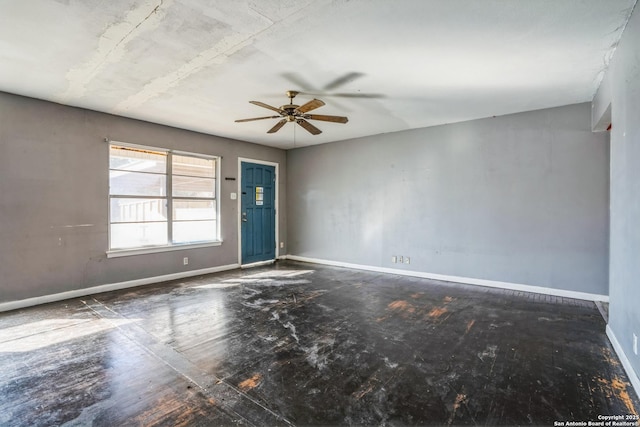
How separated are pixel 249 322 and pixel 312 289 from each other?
153 cm

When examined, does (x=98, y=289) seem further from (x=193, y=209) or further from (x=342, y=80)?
(x=342, y=80)

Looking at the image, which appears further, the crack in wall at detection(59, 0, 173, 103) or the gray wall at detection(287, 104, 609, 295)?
the gray wall at detection(287, 104, 609, 295)

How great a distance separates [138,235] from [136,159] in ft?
4.06

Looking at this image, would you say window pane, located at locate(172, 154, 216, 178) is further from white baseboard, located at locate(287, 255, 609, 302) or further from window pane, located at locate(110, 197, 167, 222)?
white baseboard, located at locate(287, 255, 609, 302)

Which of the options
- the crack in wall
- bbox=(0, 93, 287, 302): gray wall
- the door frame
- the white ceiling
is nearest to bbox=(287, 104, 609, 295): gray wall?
the white ceiling

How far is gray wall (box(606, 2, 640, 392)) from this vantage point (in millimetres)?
2174

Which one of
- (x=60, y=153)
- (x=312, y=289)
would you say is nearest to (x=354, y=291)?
(x=312, y=289)

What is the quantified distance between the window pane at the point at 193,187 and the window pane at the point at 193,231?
52 centimetres

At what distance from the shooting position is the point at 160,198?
210 inches

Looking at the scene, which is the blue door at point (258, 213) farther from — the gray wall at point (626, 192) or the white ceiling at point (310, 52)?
the gray wall at point (626, 192)

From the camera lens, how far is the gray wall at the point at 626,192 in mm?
2174

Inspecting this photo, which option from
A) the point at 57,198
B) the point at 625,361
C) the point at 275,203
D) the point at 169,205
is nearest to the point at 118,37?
the point at 57,198

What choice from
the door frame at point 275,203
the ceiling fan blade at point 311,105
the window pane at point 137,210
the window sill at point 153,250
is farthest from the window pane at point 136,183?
the ceiling fan blade at point 311,105

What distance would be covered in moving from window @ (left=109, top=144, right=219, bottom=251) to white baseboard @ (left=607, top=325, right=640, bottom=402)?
18.8 feet
